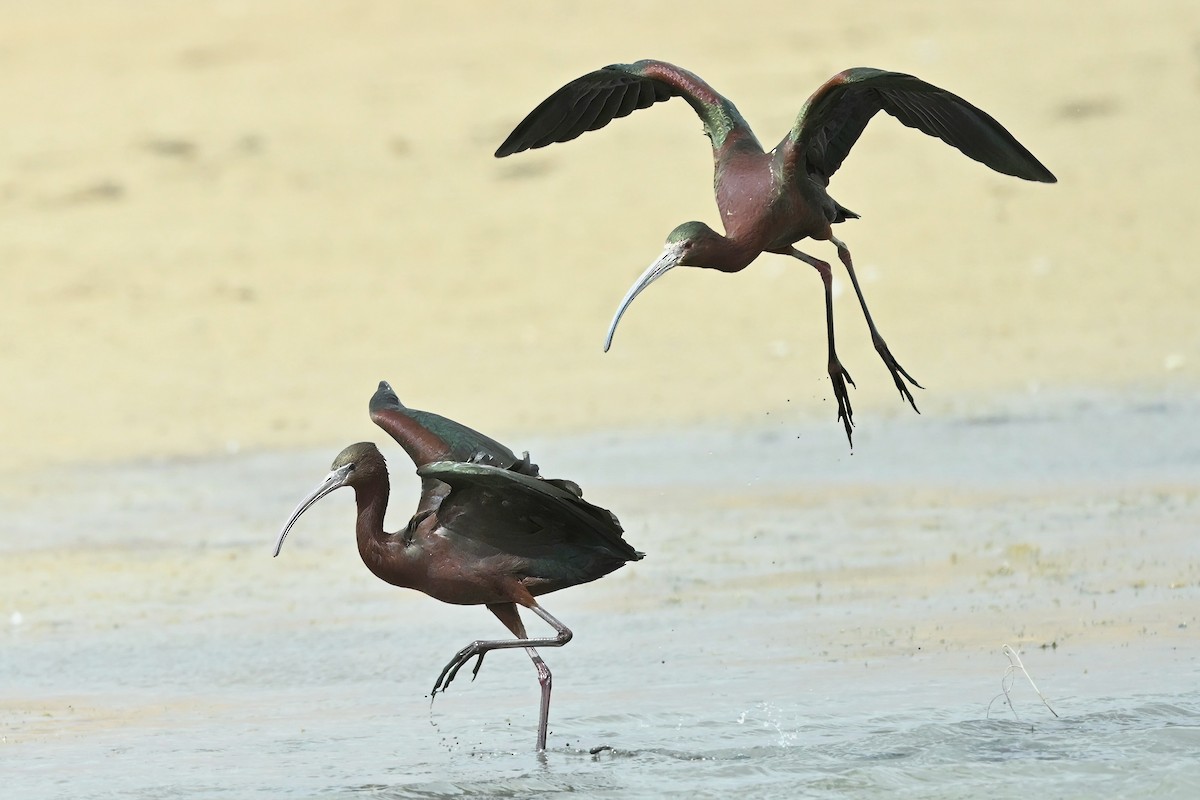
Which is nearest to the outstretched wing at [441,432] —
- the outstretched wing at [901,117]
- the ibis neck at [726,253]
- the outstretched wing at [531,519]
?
the outstretched wing at [531,519]

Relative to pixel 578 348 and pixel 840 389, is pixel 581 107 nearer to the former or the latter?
pixel 840 389

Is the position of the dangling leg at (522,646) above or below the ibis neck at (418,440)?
below

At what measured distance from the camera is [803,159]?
677cm

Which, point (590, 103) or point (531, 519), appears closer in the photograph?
point (531, 519)

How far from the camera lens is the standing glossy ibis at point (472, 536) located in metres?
6.83

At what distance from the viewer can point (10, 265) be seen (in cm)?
1557

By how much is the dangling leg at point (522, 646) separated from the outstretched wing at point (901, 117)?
5.58 ft

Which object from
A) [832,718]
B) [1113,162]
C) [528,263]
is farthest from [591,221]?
[832,718]

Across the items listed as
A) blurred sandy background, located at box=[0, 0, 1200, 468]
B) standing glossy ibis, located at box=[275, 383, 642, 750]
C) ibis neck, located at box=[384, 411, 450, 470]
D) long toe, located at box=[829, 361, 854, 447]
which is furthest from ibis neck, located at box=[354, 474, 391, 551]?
blurred sandy background, located at box=[0, 0, 1200, 468]

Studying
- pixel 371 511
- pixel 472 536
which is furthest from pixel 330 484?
pixel 472 536

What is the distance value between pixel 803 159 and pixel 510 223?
9.24 meters

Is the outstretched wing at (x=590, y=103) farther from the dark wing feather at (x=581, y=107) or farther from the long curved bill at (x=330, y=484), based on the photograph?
the long curved bill at (x=330, y=484)

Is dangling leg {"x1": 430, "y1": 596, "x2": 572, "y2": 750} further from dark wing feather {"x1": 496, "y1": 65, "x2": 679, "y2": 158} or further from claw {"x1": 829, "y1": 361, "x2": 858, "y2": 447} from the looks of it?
dark wing feather {"x1": 496, "y1": 65, "x2": 679, "y2": 158}

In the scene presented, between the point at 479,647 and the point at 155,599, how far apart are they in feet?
8.20
